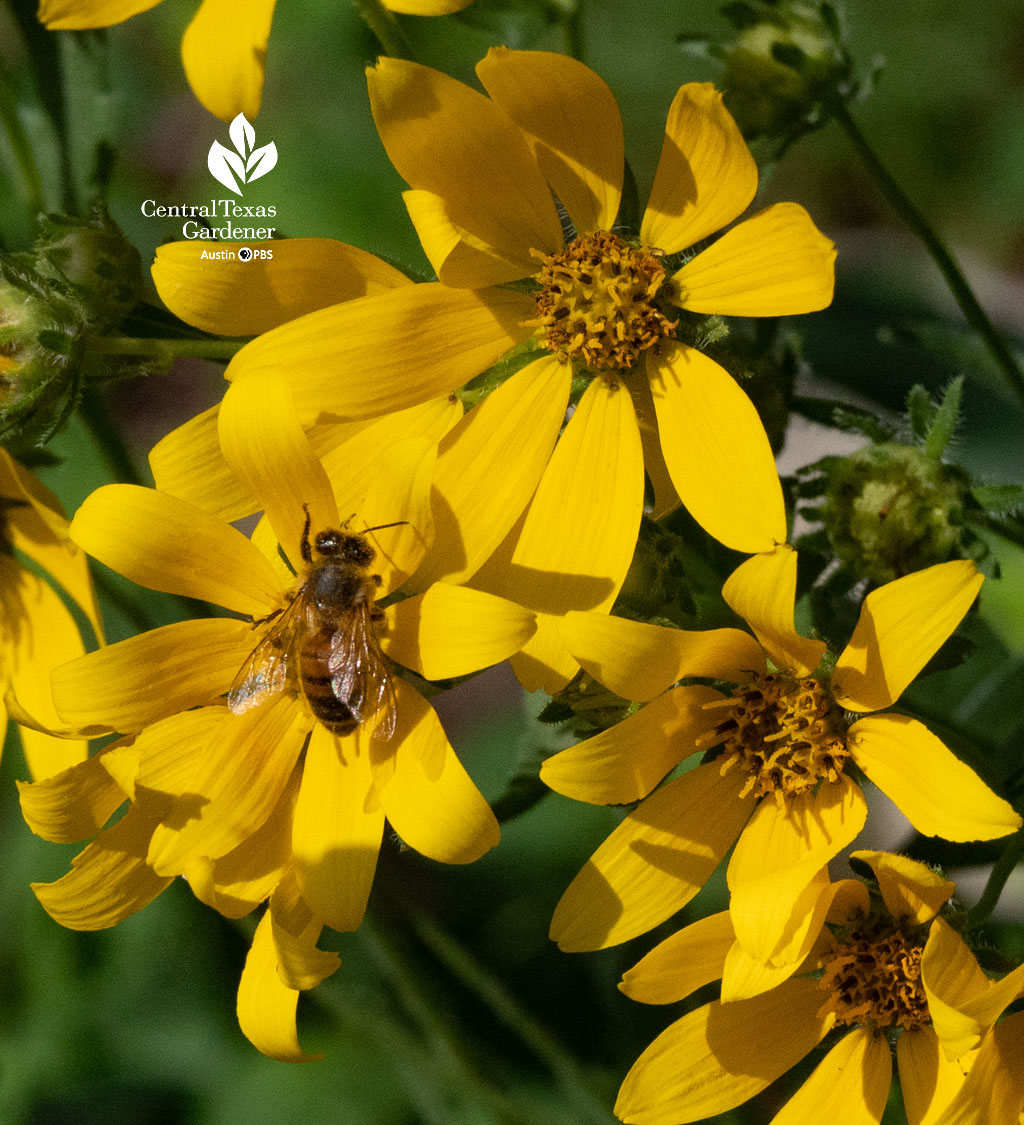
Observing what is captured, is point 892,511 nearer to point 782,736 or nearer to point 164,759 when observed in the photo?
point 782,736

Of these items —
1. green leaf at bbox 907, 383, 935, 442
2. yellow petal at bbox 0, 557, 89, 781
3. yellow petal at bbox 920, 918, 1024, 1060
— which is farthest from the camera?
yellow petal at bbox 0, 557, 89, 781

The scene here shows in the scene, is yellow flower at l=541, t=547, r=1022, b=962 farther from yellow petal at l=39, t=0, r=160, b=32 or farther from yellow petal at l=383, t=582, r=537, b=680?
yellow petal at l=39, t=0, r=160, b=32

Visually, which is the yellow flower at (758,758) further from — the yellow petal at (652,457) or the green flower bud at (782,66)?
the green flower bud at (782,66)

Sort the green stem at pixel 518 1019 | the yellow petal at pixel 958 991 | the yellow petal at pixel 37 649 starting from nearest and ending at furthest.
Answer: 1. the yellow petal at pixel 958 991
2. the yellow petal at pixel 37 649
3. the green stem at pixel 518 1019

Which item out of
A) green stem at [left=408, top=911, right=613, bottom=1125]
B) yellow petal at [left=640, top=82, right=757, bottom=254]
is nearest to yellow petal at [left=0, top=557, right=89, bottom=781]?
green stem at [left=408, top=911, right=613, bottom=1125]

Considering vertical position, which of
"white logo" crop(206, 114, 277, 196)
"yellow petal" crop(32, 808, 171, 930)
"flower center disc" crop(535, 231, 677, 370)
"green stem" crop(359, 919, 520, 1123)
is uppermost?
"white logo" crop(206, 114, 277, 196)

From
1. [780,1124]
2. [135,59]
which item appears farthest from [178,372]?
[780,1124]

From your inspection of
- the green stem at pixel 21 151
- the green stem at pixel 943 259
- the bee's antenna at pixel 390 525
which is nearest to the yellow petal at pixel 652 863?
the bee's antenna at pixel 390 525
